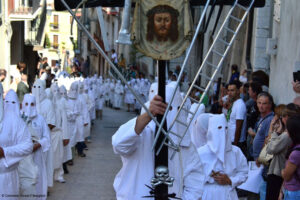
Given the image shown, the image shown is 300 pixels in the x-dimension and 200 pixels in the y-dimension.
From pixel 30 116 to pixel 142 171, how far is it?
4618 mm

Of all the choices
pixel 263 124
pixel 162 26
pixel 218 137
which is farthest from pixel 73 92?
pixel 162 26

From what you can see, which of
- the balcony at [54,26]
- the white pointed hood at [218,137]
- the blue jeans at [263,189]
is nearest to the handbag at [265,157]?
the blue jeans at [263,189]

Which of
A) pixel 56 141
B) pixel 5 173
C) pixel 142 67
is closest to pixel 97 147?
pixel 56 141

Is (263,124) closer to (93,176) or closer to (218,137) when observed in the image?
(218,137)

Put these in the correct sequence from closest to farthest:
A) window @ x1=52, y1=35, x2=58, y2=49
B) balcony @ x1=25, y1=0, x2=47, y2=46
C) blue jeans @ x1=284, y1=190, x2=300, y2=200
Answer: blue jeans @ x1=284, y1=190, x2=300, y2=200
balcony @ x1=25, y1=0, x2=47, y2=46
window @ x1=52, y1=35, x2=58, y2=49

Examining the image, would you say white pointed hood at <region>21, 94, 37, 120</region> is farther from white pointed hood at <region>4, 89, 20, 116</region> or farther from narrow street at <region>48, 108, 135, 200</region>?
narrow street at <region>48, 108, 135, 200</region>

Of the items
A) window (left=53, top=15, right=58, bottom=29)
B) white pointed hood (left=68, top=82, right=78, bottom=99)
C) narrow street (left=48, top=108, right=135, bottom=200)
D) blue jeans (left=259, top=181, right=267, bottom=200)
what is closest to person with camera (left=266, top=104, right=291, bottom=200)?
blue jeans (left=259, top=181, right=267, bottom=200)

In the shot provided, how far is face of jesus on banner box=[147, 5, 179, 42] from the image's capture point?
4.71 meters

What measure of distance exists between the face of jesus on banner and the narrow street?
711 centimetres

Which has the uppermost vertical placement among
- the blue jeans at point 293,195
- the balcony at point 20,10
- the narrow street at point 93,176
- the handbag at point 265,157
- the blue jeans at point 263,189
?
the balcony at point 20,10

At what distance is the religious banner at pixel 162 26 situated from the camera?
15.5 feet

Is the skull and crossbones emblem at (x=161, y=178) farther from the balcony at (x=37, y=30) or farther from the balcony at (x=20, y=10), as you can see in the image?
the balcony at (x=37, y=30)

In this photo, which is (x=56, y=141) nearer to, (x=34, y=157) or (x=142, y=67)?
(x=34, y=157)

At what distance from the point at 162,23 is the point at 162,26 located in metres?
0.02
